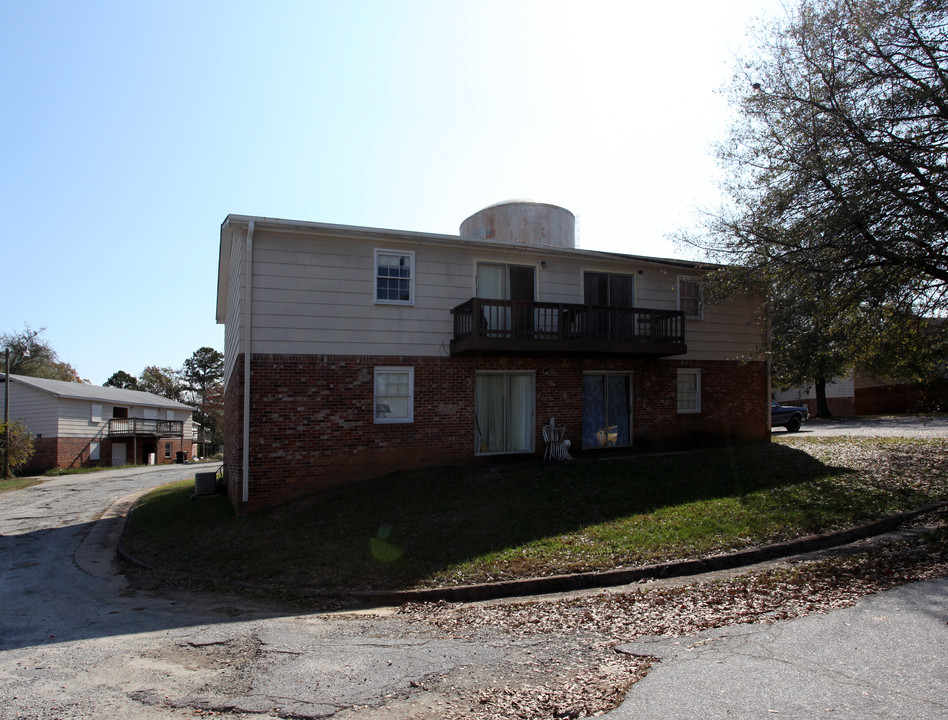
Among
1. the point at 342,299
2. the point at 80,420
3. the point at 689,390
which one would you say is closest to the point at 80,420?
the point at 80,420

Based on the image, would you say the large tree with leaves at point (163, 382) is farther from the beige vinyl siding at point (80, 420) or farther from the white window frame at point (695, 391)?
the white window frame at point (695, 391)

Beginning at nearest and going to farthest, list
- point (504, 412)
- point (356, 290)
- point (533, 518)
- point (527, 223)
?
point (533, 518) → point (356, 290) → point (504, 412) → point (527, 223)

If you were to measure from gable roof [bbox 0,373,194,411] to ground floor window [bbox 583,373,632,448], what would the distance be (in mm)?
32054

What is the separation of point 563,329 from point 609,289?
8.39 ft

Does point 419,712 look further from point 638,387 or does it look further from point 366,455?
point 638,387

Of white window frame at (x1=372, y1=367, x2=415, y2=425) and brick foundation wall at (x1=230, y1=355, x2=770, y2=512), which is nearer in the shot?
brick foundation wall at (x1=230, y1=355, x2=770, y2=512)

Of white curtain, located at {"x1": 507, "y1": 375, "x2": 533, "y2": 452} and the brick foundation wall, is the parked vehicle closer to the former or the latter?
the brick foundation wall

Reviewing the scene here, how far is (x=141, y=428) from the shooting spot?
129 ft

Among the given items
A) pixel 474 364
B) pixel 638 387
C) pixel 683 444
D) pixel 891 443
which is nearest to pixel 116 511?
pixel 474 364

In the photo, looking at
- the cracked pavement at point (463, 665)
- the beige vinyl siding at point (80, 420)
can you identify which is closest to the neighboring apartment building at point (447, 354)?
the cracked pavement at point (463, 665)

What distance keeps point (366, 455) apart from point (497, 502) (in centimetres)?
358

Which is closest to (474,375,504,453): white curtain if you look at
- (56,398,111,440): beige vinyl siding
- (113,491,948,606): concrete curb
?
(113,491,948,606): concrete curb

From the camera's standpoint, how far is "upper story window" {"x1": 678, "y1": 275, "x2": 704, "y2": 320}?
17109mm

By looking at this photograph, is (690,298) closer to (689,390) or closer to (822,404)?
(689,390)
